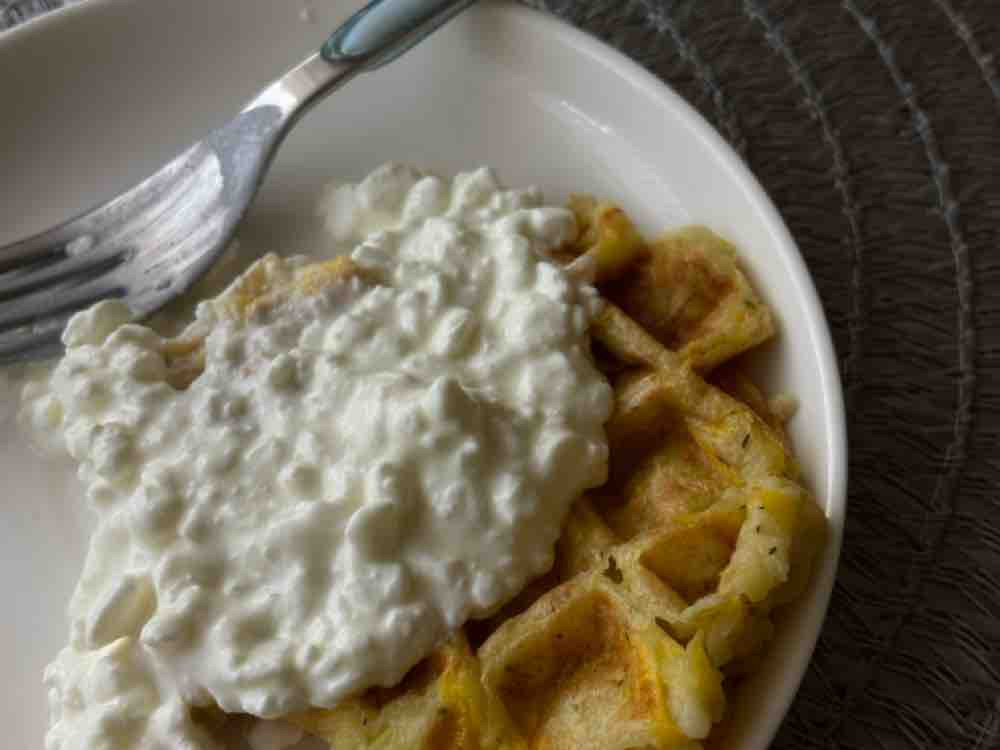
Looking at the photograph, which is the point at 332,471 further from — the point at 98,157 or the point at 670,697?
the point at 98,157

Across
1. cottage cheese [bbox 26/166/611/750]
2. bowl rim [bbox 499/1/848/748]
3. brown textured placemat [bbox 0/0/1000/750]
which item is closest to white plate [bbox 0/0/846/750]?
bowl rim [bbox 499/1/848/748]

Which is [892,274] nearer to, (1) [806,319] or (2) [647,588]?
(1) [806,319]

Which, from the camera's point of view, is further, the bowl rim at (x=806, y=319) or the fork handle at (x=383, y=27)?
the fork handle at (x=383, y=27)

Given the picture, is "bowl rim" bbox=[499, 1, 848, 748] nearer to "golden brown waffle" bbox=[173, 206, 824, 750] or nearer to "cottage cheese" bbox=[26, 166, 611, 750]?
"golden brown waffle" bbox=[173, 206, 824, 750]

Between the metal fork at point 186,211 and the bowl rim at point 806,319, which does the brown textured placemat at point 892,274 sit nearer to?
the bowl rim at point 806,319

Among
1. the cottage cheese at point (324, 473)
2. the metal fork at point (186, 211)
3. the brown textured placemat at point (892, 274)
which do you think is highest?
the metal fork at point (186, 211)

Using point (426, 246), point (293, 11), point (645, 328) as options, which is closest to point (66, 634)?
point (426, 246)

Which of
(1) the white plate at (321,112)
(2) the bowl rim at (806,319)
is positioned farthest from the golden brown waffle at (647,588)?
(1) the white plate at (321,112)
